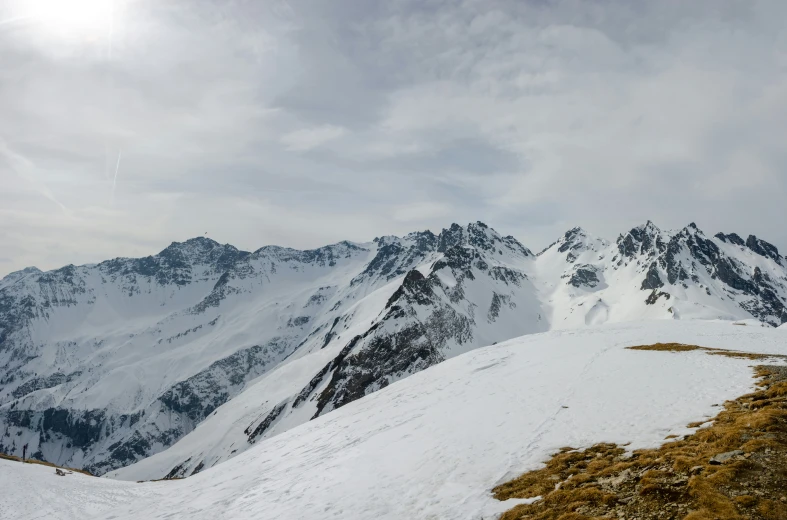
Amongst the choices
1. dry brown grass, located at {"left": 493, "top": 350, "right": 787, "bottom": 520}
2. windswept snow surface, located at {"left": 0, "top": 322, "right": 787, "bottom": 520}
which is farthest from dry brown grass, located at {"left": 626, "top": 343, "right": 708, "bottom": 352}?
dry brown grass, located at {"left": 493, "top": 350, "right": 787, "bottom": 520}

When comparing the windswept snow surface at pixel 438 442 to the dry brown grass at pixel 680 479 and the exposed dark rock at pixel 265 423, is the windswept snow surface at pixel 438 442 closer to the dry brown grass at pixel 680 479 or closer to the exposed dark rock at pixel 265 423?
the dry brown grass at pixel 680 479

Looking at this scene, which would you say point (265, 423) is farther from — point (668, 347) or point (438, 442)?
point (438, 442)

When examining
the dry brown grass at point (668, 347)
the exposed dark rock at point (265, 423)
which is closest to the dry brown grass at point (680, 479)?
the dry brown grass at point (668, 347)

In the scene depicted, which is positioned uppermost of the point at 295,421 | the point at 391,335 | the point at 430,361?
the point at 391,335

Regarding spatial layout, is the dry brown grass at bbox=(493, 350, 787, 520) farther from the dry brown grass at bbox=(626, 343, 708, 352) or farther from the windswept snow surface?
the dry brown grass at bbox=(626, 343, 708, 352)

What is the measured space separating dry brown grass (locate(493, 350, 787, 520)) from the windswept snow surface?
4.60 feet

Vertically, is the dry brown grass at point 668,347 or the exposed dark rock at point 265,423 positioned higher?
the dry brown grass at point 668,347

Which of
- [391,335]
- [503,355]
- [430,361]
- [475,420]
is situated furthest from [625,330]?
[391,335]

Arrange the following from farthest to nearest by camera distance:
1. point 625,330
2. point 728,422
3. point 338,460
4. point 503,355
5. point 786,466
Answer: point 625,330 → point 503,355 → point 338,460 → point 728,422 → point 786,466

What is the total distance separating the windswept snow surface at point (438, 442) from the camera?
60.3ft

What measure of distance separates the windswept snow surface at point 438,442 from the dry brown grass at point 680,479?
4.60ft

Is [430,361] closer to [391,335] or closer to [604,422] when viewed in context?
[391,335]

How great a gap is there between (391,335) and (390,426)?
159794mm

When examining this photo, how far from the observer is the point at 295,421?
6747 inches
